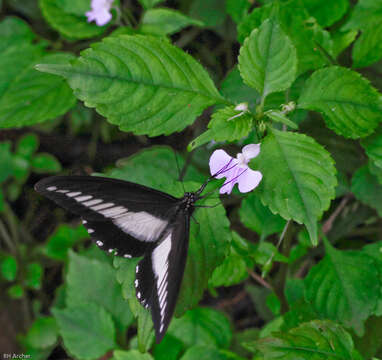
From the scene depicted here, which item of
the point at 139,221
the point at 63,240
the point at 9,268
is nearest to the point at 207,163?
the point at 139,221

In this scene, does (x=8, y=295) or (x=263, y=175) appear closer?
(x=263, y=175)

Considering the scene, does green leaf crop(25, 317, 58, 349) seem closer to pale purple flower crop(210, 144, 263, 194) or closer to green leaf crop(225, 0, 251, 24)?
pale purple flower crop(210, 144, 263, 194)

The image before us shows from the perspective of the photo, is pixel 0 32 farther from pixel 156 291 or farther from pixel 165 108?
pixel 156 291

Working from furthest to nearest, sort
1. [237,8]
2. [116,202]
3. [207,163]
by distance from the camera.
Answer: [207,163] → [237,8] → [116,202]

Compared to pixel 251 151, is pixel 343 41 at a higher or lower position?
higher

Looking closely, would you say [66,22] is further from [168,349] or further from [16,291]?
[168,349]

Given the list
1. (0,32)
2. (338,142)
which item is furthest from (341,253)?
(0,32)

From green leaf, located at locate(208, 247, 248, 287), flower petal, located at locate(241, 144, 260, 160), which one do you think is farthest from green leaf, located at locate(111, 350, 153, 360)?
flower petal, located at locate(241, 144, 260, 160)
